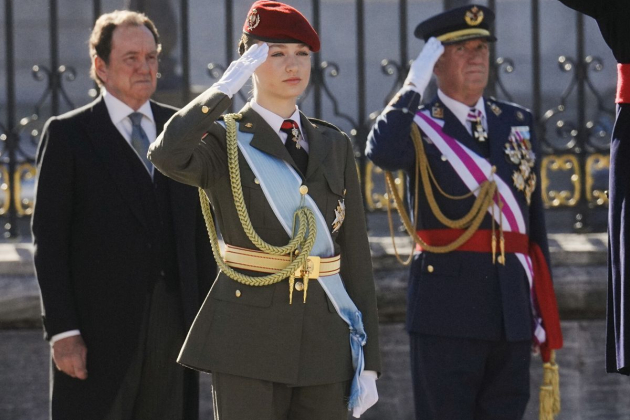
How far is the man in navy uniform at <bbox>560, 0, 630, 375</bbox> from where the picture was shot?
3150mm

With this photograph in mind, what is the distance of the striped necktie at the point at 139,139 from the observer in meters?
4.50

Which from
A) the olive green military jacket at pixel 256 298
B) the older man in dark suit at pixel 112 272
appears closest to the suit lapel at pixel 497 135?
the older man in dark suit at pixel 112 272

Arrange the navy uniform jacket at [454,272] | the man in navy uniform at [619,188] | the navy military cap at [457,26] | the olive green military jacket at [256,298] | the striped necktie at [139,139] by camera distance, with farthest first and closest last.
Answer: the navy military cap at [457,26] < the navy uniform jacket at [454,272] < the striped necktie at [139,139] < the olive green military jacket at [256,298] < the man in navy uniform at [619,188]

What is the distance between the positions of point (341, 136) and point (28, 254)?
2.27m

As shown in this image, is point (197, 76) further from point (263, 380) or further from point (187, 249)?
point (263, 380)

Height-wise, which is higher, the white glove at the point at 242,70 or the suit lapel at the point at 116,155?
the white glove at the point at 242,70

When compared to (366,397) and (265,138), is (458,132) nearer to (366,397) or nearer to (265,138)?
(265,138)

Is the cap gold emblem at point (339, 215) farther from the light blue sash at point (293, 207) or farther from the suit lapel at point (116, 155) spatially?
the suit lapel at point (116, 155)

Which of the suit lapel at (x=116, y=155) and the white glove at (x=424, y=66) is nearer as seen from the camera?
the suit lapel at (x=116, y=155)

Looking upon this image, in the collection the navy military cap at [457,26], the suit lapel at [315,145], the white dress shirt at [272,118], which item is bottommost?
the suit lapel at [315,145]

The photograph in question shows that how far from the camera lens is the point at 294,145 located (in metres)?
3.70

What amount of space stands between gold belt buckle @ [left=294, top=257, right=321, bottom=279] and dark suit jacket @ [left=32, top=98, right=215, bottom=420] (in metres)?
0.88

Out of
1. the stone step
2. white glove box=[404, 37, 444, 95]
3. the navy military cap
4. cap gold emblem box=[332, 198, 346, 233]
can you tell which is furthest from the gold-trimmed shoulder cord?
the stone step

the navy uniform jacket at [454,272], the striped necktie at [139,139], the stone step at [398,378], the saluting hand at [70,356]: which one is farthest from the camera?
the stone step at [398,378]
